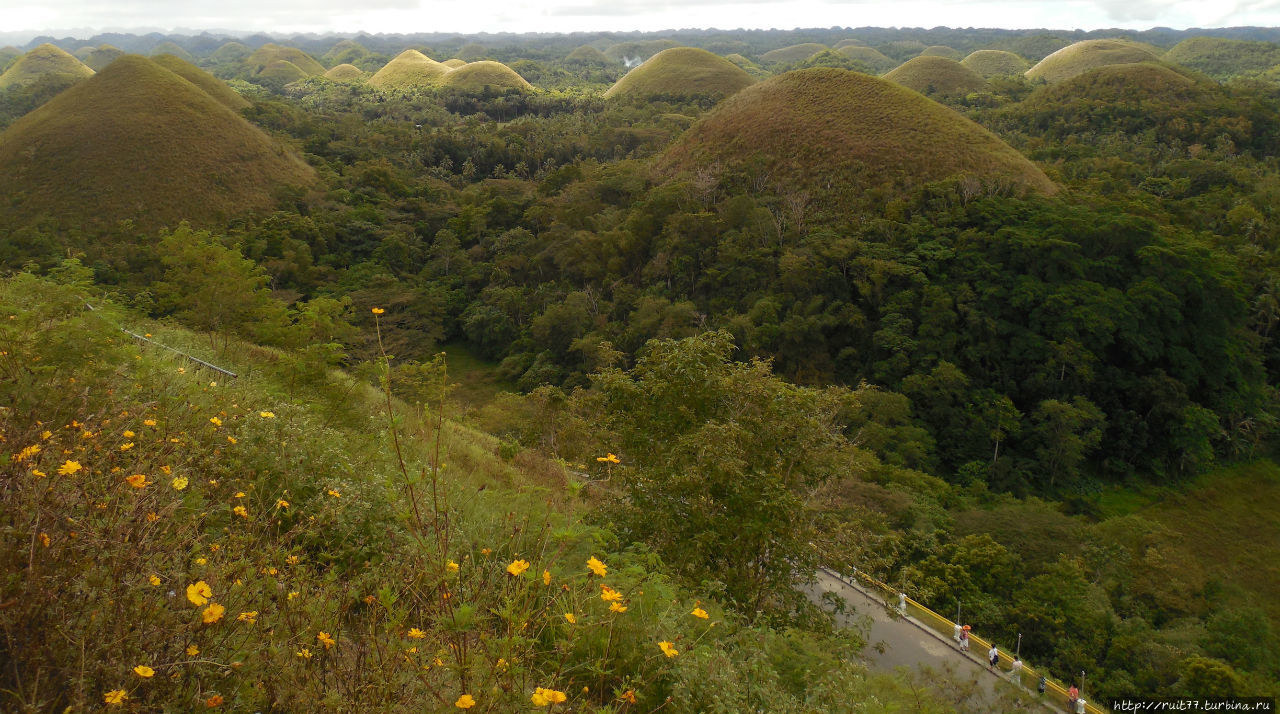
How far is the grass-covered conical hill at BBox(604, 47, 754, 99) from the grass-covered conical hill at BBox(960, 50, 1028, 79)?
52473mm

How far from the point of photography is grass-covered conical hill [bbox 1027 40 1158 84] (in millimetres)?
76375

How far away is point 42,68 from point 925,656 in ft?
373

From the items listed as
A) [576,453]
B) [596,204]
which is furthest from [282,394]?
[596,204]

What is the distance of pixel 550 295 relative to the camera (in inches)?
1112

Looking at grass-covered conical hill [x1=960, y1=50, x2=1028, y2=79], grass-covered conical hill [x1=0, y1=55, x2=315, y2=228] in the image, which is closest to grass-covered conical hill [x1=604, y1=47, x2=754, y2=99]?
grass-covered conical hill [x1=0, y1=55, x2=315, y2=228]

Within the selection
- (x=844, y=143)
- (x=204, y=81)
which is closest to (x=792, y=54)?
(x=204, y=81)

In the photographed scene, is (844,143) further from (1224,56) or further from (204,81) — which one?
(1224,56)

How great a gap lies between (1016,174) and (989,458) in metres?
16.1

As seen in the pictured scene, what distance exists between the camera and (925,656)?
33.8 ft

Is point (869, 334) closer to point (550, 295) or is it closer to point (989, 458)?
point (989, 458)

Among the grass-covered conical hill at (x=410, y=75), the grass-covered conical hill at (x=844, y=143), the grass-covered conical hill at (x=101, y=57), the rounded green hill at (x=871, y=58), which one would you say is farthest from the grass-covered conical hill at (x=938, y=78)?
the grass-covered conical hill at (x=101, y=57)

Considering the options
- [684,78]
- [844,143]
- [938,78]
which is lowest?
[844,143]

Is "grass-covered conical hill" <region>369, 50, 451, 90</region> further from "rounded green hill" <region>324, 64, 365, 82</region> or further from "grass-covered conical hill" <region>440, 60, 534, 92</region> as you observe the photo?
"rounded green hill" <region>324, 64, 365, 82</region>

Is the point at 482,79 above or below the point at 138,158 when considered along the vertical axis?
above
